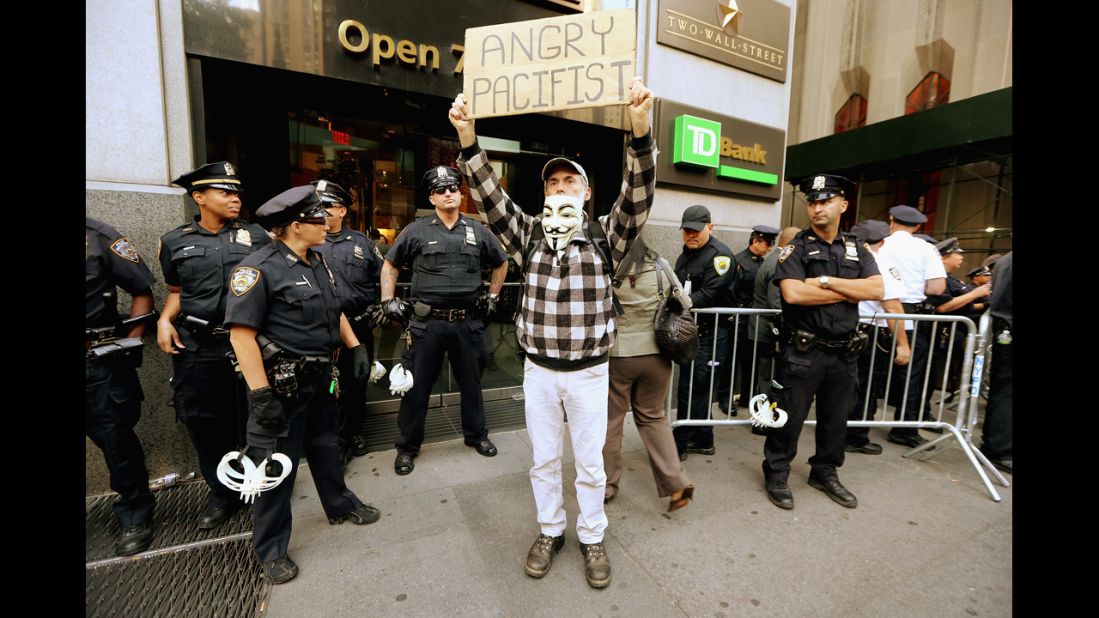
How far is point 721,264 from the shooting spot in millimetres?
4191

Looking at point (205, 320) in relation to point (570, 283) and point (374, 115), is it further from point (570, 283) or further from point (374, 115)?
point (374, 115)

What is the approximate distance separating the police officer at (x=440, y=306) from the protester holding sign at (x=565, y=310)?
4.75ft

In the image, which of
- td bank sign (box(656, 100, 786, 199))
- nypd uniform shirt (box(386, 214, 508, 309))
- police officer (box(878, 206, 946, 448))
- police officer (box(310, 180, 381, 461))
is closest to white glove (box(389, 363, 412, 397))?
police officer (box(310, 180, 381, 461))

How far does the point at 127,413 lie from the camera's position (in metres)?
2.86

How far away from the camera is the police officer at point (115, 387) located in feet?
8.87

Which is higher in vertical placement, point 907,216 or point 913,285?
point 907,216

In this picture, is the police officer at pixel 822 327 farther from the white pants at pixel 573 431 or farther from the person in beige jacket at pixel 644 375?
the white pants at pixel 573 431

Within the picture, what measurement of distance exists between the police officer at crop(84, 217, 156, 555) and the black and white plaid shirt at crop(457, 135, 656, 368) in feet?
7.64

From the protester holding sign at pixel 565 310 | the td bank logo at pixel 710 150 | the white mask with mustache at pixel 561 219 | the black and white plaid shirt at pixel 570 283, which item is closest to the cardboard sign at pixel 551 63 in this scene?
the protester holding sign at pixel 565 310

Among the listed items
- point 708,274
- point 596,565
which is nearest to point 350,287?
point 596,565

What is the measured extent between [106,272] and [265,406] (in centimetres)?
151

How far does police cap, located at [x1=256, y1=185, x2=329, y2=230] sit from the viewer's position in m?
2.48
